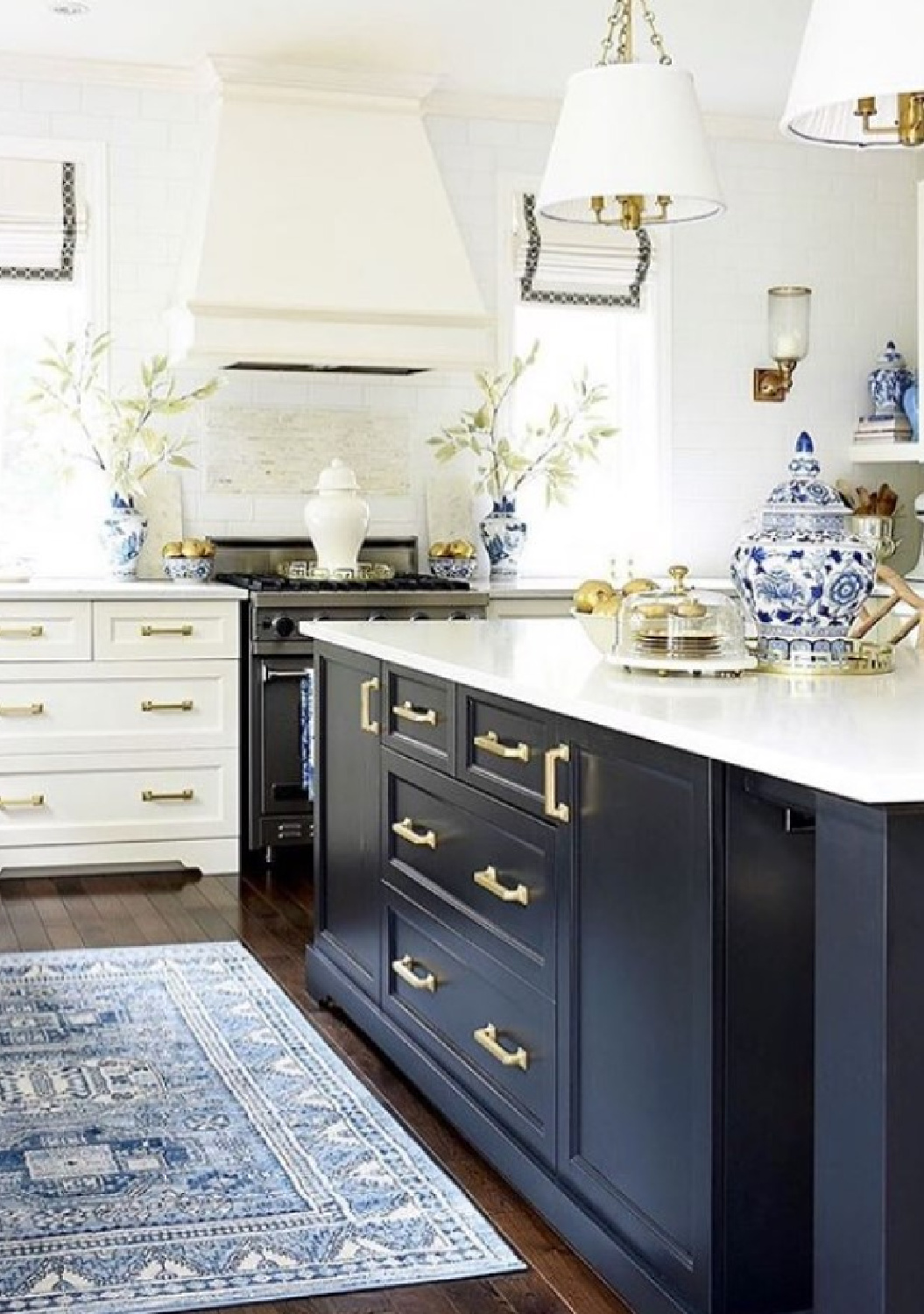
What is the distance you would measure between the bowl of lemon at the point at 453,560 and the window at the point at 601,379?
1.57ft

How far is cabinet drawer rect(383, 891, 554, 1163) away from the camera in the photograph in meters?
3.09

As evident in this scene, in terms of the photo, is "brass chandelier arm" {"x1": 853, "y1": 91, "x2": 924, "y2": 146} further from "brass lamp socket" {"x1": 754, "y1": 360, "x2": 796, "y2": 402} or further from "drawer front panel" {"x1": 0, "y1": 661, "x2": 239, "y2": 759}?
"brass lamp socket" {"x1": 754, "y1": 360, "x2": 796, "y2": 402}

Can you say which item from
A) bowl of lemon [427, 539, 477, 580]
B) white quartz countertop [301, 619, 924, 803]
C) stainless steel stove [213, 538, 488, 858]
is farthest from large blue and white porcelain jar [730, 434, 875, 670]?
bowl of lemon [427, 539, 477, 580]

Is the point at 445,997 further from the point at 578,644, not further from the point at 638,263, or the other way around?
the point at 638,263

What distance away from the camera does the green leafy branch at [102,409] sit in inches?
264

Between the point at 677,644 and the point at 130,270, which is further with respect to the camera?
the point at 130,270

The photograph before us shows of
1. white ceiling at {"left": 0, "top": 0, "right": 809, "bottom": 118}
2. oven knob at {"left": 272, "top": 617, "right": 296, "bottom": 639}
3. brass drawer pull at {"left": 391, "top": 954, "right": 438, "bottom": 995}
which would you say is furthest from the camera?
oven knob at {"left": 272, "top": 617, "right": 296, "bottom": 639}

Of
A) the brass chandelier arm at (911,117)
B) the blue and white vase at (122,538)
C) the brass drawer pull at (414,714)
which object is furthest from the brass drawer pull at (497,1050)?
the blue and white vase at (122,538)

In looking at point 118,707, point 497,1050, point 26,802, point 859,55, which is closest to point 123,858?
point 26,802

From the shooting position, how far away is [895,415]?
24.7 feet

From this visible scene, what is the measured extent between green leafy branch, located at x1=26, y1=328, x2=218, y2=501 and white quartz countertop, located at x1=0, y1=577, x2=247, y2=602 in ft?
1.73

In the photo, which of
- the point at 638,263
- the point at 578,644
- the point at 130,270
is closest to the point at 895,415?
the point at 638,263

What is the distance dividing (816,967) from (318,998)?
2523 millimetres

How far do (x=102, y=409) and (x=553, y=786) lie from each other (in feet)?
13.6
